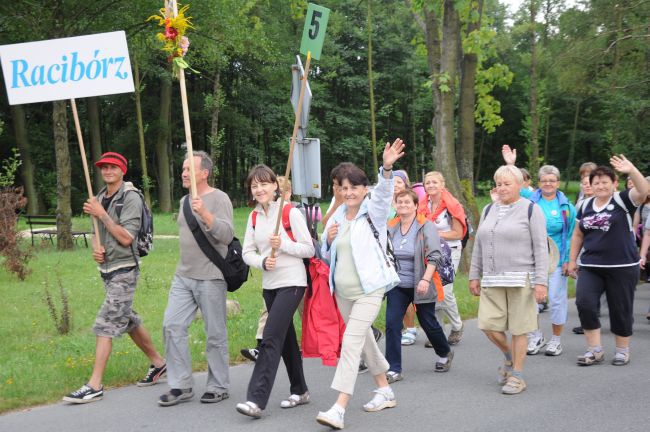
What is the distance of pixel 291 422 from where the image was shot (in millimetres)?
5191

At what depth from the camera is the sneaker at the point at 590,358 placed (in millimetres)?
6785

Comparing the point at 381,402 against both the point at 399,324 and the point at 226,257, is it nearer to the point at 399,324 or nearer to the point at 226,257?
the point at 399,324

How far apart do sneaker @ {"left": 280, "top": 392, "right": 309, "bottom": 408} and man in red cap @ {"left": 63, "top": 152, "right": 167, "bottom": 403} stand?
148 centimetres

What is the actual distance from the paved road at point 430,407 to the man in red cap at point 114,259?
1.22 feet

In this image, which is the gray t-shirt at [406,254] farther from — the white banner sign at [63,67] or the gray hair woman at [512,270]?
the white banner sign at [63,67]

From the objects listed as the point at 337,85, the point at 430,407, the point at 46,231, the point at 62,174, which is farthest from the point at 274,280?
the point at 337,85

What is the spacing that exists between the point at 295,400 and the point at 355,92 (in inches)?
1697

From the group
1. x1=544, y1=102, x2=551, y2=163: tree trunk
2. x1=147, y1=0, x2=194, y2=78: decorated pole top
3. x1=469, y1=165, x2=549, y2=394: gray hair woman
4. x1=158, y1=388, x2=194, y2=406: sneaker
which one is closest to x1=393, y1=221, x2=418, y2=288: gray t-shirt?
x1=469, y1=165, x2=549, y2=394: gray hair woman

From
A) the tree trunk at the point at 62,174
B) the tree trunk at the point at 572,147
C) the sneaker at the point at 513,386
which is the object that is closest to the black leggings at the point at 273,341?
the sneaker at the point at 513,386

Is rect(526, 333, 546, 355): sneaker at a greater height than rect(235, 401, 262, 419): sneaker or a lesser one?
lesser

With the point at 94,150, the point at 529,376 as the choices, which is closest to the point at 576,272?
the point at 529,376

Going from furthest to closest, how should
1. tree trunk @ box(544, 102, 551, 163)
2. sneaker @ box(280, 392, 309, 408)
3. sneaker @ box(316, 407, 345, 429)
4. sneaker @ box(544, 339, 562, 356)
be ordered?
tree trunk @ box(544, 102, 551, 163), sneaker @ box(544, 339, 562, 356), sneaker @ box(280, 392, 309, 408), sneaker @ box(316, 407, 345, 429)

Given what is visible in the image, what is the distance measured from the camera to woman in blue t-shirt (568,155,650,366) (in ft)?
22.3

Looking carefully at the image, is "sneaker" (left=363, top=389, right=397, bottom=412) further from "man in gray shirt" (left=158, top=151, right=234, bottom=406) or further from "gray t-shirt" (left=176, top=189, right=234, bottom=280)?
"gray t-shirt" (left=176, top=189, right=234, bottom=280)
